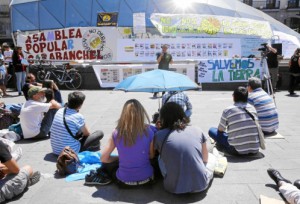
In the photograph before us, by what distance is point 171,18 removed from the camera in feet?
50.0

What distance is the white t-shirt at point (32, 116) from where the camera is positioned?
246 inches

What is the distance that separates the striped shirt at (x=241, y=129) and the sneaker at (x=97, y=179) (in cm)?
203

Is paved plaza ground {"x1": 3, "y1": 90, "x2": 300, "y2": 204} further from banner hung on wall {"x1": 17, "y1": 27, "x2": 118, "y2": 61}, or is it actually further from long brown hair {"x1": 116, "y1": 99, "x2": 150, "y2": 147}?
banner hung on wall {"x1": 17, "y1": 27, "x2": 118, "y2": 61}

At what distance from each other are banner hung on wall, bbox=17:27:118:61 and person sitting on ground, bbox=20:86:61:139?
30.4 feet

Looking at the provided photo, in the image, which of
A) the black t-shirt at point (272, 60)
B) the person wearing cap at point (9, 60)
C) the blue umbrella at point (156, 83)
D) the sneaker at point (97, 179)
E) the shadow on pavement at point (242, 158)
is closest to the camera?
the sneaker at point (97, 179)

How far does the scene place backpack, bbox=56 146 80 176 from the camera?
4668 millimetres

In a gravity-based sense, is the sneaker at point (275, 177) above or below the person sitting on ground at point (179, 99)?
below

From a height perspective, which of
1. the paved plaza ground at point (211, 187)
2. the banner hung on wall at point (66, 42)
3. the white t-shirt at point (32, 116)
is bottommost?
the paved plaza ground at point (211, 187)

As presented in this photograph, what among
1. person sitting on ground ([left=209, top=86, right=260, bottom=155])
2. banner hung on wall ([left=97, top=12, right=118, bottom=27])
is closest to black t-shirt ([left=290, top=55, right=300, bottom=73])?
person sitting on ground ([left=209, top=86, right=260, bottom=155])

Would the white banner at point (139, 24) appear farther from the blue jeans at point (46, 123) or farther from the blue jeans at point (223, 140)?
the blue jeans at point (223, 140)

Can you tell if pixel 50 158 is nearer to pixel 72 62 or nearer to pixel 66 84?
pixel 66 84

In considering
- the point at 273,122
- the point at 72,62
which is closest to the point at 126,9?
the point at 72,62

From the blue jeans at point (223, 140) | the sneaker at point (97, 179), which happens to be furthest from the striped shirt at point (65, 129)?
the blue jeans at point (223, 140)

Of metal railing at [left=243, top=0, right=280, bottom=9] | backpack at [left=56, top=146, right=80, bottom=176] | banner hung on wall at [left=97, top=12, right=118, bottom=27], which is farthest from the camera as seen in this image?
metal railing at [left=243, top=0, right=280, bottom=9]
